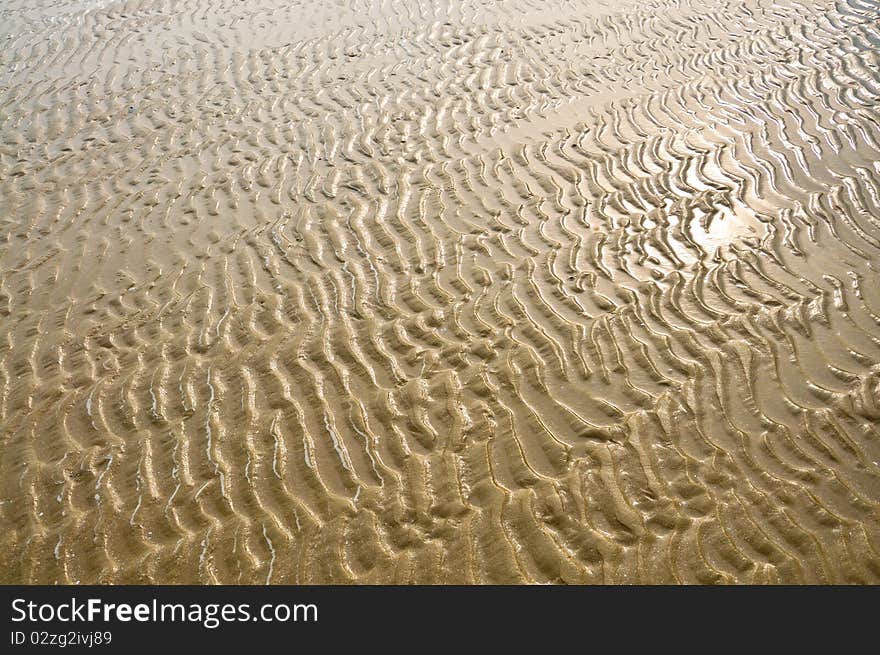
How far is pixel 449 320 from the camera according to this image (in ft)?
20.4

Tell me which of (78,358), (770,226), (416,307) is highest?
(770,226)

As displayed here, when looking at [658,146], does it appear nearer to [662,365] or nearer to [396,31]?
[662,365]

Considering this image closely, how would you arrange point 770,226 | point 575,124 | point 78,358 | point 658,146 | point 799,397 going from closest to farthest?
point 799,397 → point 78,358 → point 770,226 → point 658,146 → point 575,124

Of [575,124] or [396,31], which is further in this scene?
[396,31]

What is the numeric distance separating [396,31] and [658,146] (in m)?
6.01

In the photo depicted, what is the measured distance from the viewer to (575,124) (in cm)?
950

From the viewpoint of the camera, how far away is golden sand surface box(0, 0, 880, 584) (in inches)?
178

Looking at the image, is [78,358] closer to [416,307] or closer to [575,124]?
[416,307]

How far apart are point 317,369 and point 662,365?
270 cm

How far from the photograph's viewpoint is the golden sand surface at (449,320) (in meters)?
4.52

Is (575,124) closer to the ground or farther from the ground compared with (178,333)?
farther from the ground

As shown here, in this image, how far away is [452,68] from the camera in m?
11.3

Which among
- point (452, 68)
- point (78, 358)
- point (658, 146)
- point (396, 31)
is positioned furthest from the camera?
point (396, 31)
